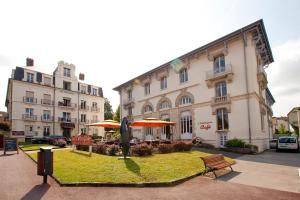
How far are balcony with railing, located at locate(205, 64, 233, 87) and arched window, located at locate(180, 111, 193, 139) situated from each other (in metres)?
4.19

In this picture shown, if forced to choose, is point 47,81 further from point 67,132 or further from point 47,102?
point 67,132

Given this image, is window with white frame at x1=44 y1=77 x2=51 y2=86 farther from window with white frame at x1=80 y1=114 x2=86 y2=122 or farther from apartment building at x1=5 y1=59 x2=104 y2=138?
window with white frame at x1=80 y1=114 x2=86 y2=122

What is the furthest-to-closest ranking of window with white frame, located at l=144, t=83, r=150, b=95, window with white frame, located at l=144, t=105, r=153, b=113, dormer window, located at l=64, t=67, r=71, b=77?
1. dormer window, located at l=64, t=67, r=71, b=77
2. window with white frame, located at l=144, t=83, r=150, b=95
3. window with white frame, located at l=144, t=105, r=153, b=113

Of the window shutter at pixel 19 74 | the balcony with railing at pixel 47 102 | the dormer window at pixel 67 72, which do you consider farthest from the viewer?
the dormer window at pixel 67 72

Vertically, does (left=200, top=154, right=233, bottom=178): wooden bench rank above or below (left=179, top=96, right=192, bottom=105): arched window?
below

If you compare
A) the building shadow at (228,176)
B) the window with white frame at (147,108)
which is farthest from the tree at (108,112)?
the building shadow at (228,176)

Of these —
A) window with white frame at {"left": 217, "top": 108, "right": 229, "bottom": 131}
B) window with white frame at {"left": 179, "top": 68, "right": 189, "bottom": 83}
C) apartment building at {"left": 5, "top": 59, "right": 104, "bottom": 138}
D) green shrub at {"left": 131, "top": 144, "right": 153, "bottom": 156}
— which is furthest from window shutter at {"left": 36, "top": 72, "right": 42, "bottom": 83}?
window with white frame at {"left": 217, "top": 108, "right": 229, "bottom": 131}

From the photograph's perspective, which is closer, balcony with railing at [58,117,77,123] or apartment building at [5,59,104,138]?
apartment building at [5,59,104,138]

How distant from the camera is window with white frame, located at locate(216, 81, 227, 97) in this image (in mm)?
20753

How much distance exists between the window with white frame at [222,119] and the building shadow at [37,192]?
16.5 meters

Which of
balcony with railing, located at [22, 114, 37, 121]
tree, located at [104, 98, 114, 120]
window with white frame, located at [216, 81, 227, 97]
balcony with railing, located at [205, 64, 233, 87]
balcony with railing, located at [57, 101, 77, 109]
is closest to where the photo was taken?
balcony with railing, located at [205, 64, 233, 87]

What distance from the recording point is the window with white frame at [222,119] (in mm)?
20206

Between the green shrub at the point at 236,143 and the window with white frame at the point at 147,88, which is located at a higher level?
the window with white frame at the point at 147,88

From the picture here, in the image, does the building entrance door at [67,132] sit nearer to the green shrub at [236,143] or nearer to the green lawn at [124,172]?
the green shrub at [236,143]
